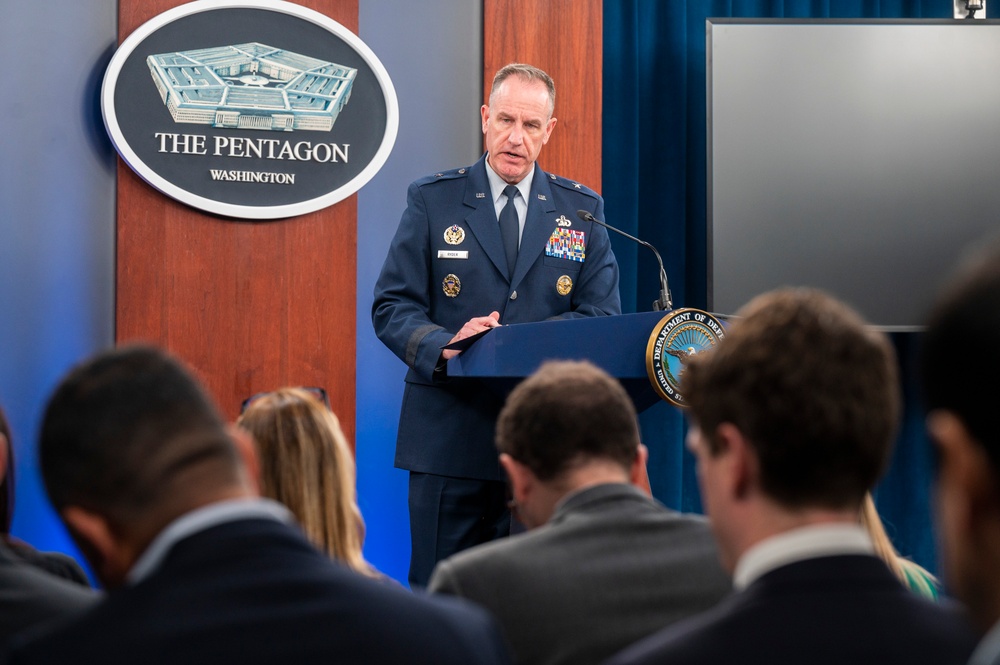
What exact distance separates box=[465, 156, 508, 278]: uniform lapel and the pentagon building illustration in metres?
0.96

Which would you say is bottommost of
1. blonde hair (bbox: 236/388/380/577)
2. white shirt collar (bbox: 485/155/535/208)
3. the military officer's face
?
blonde hair (bbox: 236/388/380/577)

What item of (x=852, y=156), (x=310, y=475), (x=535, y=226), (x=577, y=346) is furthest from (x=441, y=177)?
(x=852, y=156)

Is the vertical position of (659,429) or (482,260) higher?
(482,260)

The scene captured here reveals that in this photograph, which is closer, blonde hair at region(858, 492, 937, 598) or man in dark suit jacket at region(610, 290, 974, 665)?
man in dark suit jacket at region(610, 290, 974, 665)

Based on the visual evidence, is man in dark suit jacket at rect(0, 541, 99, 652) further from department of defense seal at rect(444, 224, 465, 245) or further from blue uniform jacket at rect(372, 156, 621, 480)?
department of defense seal at rect(444, 224, 465, 245)

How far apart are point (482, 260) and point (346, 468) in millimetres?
1383

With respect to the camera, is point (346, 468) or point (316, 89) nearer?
point (346, 468)

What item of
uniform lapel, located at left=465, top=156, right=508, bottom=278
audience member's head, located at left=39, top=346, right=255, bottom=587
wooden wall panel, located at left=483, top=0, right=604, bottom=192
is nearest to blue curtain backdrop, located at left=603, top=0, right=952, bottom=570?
wooden wall panel, located at left=483, top=0, right=604, bottom=192

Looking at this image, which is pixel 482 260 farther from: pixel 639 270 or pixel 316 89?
pixel 639 270

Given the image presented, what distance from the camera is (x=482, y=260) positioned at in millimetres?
3031

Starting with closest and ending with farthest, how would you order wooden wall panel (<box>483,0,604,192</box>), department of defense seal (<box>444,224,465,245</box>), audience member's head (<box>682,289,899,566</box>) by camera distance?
1. audience member's head (<box>682,289,899,566</box>)
2. department of defense seal (<box>444,224,465,245</box>)
3. wooden wall panel (<box>483,0,604,192</box>)

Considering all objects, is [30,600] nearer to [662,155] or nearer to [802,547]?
[802,547]

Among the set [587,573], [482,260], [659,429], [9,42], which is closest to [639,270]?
[659,429]

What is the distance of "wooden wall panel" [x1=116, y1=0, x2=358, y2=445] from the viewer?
12.0 feet
